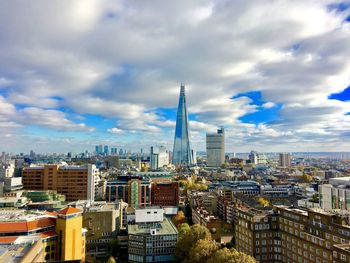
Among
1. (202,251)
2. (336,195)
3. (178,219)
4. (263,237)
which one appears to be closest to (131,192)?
(178,219)

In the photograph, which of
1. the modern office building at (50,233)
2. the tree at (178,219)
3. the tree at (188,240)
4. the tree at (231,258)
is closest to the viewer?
the tree at (231,258)

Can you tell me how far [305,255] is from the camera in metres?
29.9

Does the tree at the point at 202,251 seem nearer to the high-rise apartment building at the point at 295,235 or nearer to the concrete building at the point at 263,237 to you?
the concrete building at the point at 263,237

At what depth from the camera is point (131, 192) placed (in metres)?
70.9

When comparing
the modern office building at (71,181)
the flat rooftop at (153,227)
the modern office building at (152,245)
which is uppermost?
the modern office building at (71,181)

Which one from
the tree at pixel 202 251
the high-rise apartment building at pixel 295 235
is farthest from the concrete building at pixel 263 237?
the tree at pixel 202 251

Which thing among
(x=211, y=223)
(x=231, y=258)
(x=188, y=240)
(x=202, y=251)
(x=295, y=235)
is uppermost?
(x=295, y=235)

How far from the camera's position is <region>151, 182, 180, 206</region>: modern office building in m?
72.8

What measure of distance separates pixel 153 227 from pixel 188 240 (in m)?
8.35

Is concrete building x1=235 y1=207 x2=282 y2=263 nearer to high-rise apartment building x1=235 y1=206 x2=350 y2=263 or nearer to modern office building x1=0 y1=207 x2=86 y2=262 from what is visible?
high-rise apartment building x1=235 y1=206 x2=350 y2=263

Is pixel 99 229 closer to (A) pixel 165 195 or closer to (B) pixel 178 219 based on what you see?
(B) pixel 178 219

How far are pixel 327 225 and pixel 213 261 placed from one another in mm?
10755

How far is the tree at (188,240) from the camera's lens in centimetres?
3634

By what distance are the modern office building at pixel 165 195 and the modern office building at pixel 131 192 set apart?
1.67m
